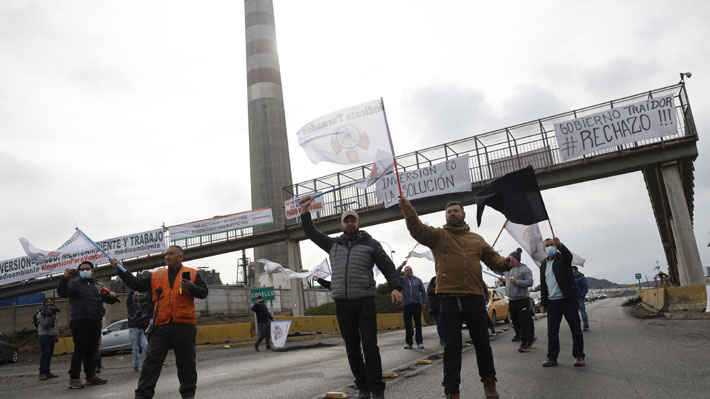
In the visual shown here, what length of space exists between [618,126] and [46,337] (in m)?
20.5

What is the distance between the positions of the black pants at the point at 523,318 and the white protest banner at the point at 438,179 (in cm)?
1283

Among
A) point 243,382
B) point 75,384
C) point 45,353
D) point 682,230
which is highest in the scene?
point 682,230

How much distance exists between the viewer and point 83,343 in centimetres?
845

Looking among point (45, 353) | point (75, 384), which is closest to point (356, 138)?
point (75, 384)

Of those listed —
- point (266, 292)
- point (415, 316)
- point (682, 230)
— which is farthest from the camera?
point (682, 230)

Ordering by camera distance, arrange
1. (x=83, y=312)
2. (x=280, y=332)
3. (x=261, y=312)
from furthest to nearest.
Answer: (x=261, y=312) < (x=280, y=332) < (x=83, y=312)

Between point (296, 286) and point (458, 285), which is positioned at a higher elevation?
point (296, 286)

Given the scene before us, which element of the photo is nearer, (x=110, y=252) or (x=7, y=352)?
(x=7, y=352)

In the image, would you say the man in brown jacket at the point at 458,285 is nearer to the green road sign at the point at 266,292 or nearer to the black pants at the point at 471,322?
the black pants at the point at 471,322

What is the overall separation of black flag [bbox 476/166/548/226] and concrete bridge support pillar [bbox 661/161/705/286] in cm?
1668

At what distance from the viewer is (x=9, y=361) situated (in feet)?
63.1

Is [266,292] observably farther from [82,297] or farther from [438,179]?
[82,297]

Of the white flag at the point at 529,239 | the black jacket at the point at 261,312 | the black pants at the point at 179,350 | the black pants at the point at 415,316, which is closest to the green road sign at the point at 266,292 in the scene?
the black jacket at the point at 261,312

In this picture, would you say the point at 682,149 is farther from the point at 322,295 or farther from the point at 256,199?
the point at 256,199
